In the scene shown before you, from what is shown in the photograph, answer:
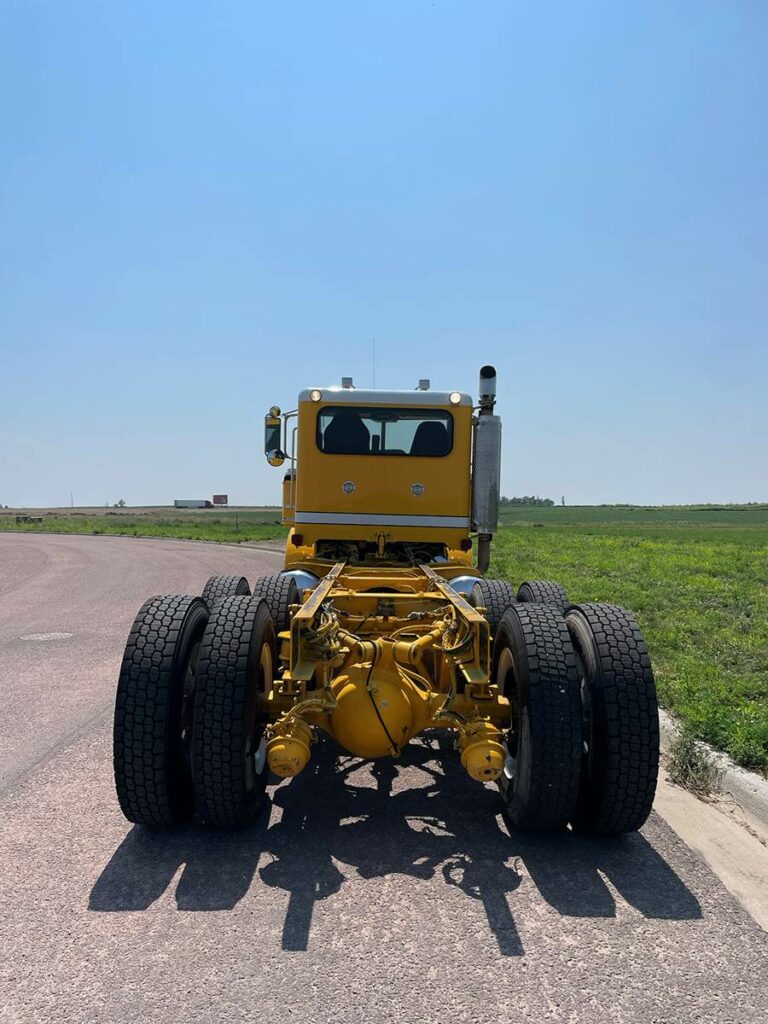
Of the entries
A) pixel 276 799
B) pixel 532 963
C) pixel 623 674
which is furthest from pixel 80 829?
pixel 623 674

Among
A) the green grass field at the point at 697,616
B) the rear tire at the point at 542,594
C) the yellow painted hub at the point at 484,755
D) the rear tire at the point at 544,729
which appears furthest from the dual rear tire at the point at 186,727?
the green grass field at the point at 697,616

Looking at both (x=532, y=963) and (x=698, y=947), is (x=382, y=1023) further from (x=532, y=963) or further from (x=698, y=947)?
(x=698, y=947)

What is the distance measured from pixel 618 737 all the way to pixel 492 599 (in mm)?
2252

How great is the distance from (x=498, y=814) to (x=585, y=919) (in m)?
1.05

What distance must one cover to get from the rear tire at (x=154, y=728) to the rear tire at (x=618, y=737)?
215cm

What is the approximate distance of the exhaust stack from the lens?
678 centimetres

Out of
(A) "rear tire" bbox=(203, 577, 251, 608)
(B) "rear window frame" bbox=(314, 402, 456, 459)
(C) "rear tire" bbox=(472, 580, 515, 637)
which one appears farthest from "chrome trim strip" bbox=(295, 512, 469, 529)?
(A) "rear tire" bbox=(203, 577, 251, 608)

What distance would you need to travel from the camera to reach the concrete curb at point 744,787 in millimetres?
4043

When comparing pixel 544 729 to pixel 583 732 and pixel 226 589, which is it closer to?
pixel 583 732

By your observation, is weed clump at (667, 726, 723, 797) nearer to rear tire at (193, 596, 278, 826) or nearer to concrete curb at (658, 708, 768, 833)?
concrete curb at (658, 708, 768, 833)

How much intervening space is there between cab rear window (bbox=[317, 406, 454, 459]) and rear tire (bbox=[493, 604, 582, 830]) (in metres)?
3.24

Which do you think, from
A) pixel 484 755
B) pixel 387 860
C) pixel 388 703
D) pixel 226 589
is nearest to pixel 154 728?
pixel 388 703

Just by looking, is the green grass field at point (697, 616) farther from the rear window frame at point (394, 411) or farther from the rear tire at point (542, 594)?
the rear window frame at point (394, 411)

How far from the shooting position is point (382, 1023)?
237 cm
